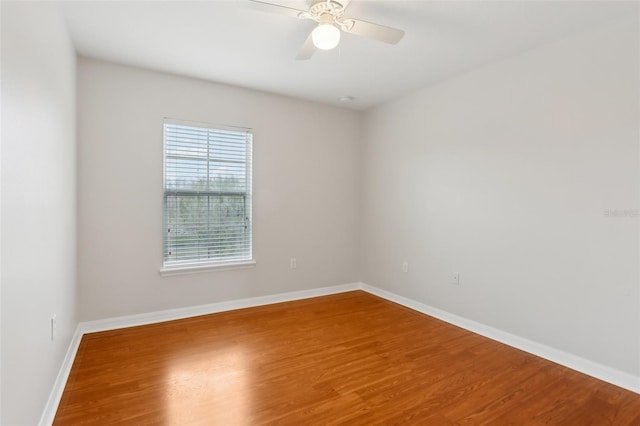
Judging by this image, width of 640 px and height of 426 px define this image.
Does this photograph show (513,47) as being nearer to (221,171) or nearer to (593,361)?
(593,361)

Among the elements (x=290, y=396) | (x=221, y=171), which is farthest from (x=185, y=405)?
(x=221, y=171)

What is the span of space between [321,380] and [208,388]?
748mm

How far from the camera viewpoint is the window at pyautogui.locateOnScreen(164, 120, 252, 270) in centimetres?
342

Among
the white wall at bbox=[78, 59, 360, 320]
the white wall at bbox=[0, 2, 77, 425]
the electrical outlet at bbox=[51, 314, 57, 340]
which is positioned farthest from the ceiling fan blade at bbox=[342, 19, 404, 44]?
the electrical outlet at bbox=[51, 314, 57, 340]

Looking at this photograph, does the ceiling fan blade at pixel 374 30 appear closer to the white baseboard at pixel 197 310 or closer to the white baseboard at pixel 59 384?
the white baseboard at pixel 59 384

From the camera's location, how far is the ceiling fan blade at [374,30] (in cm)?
203

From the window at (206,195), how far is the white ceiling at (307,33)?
66cm

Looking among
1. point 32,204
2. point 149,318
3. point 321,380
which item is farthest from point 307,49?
point 149,318

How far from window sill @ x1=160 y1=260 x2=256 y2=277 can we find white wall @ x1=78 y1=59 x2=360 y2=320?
0.21 feet

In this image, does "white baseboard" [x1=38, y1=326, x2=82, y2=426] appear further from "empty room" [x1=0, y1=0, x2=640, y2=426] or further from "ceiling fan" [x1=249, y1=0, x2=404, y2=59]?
"ceiling fan" [x1=249, y1=0, x2=404, y2=59]

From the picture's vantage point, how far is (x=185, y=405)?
195 cm

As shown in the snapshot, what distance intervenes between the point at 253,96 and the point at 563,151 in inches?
122

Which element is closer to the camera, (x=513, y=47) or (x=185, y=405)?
(x=185, y=405)

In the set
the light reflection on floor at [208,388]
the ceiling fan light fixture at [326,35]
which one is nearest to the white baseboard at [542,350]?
the light reflection on floor at [208,388]
